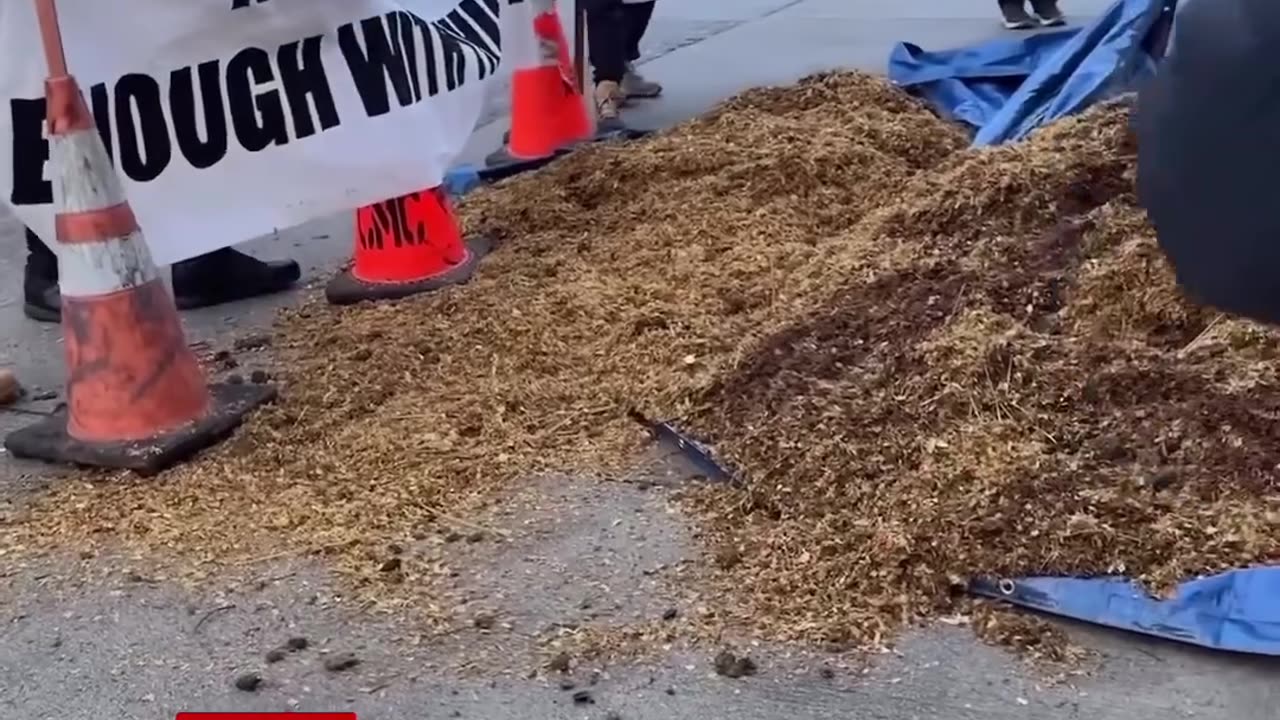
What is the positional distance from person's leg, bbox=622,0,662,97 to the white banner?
2.56 meters

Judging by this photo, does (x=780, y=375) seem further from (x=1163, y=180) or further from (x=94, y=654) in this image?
(x=1163, y=180)

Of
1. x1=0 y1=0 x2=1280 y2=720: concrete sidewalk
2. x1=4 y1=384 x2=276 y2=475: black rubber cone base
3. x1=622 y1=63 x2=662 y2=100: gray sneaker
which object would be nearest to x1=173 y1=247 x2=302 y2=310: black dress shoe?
x1=4 y1=384 x2=276 y2=475: black rubber cone base

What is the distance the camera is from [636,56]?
8359mm

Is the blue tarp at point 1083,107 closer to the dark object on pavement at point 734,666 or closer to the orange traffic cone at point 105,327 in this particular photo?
the dark object on pavement at point 734,666

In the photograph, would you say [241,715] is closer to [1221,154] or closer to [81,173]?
[81,173]

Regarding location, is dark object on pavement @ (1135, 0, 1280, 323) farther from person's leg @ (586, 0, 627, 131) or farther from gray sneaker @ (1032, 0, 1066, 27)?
gray sneaker @ (1032, 0, 1066, 27)

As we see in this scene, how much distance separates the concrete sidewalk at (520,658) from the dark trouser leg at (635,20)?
4258 mm

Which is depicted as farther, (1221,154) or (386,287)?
(386,287)

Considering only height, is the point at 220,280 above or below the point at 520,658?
above

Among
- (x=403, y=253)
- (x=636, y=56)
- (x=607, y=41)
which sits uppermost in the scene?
(x=607, y=41)

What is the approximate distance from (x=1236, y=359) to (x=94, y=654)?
2.63 meters

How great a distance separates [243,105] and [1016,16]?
5957mm

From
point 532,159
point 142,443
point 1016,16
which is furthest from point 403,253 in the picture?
point 1016,16

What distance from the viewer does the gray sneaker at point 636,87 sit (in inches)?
319
